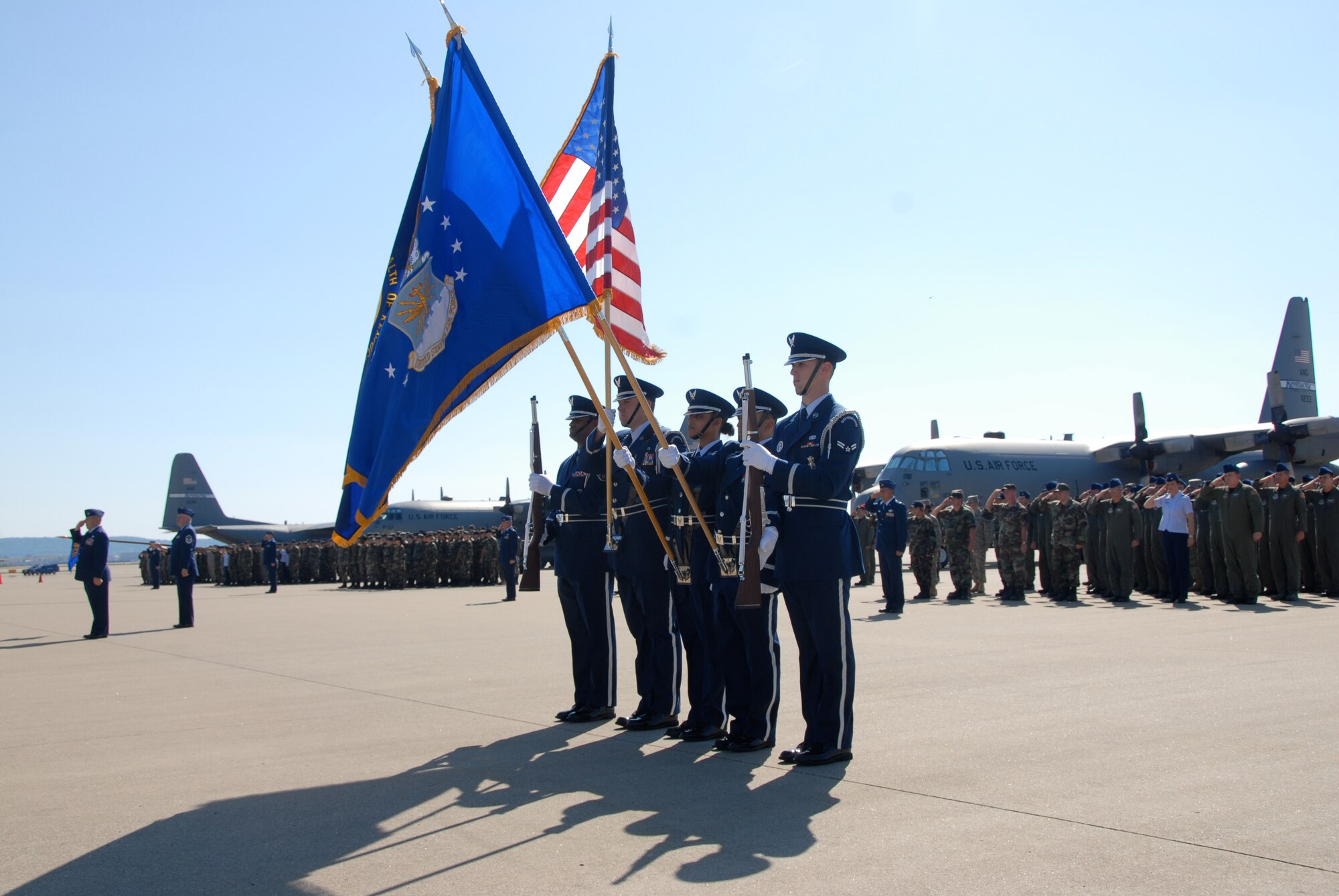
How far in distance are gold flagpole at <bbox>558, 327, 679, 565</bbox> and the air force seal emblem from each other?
65 cm

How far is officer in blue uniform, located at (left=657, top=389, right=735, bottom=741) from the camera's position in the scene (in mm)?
5535

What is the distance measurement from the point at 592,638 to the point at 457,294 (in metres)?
2.14

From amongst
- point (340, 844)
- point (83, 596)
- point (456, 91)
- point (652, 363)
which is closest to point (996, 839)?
point (340, 844)

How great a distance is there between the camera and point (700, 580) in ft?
18.5

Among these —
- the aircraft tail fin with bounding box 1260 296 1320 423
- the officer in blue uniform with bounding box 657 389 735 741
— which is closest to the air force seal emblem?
the officer in blue uniform with bounding box 657 389 735 741

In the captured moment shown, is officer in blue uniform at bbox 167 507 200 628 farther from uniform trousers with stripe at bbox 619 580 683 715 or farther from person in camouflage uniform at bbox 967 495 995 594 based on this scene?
person in camouflage uniform at bbox 967 495 995 594

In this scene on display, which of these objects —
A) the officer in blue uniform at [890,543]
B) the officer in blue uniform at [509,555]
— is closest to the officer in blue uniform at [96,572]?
the officer in blue uniform at [509,555]

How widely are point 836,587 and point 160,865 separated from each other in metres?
2.91

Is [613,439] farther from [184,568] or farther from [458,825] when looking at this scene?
[184,568]

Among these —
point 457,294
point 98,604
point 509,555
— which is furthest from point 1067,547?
point 98,604

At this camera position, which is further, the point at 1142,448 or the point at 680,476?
the point at 1142,448

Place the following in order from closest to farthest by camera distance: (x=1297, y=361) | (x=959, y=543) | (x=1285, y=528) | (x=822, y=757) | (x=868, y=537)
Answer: (x=822, y=757)
(x=1285, y=528)
(x=959, y=543)
(x=868, y=537)
(x=1297, y=361)

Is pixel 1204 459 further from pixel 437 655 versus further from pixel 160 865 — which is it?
pixel 160 865

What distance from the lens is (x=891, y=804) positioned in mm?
3848
